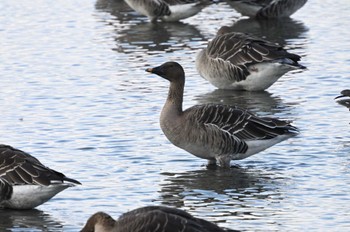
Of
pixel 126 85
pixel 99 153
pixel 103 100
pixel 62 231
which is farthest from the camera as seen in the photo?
pixel 126 85

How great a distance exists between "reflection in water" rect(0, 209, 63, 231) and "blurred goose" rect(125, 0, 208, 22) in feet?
44.8

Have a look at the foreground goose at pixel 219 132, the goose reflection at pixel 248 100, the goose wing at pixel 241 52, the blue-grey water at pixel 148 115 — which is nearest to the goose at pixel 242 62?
the goose wing at pixel 241 52

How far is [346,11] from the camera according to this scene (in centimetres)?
2572

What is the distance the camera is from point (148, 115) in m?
16.8

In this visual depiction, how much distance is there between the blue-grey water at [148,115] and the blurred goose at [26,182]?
199 mm

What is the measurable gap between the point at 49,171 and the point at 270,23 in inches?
571

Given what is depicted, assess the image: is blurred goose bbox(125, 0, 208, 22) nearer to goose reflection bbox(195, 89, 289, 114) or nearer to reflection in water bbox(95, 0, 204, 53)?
reflection in water bbox(95, 0, 204, 53)

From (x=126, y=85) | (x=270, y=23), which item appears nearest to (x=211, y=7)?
(x=270, y=23)

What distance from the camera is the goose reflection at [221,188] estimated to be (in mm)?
12469

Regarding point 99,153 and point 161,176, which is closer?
point 161,176

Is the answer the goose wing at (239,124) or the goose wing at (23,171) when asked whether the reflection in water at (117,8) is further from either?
the goose wing at (23,171)

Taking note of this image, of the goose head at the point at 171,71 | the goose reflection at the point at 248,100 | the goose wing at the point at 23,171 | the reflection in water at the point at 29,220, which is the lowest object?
the goose reflection at the point at 248,100

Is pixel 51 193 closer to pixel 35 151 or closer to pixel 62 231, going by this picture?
pixel 62 231

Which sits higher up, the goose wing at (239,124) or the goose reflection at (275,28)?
the goose wing at (239,124)
